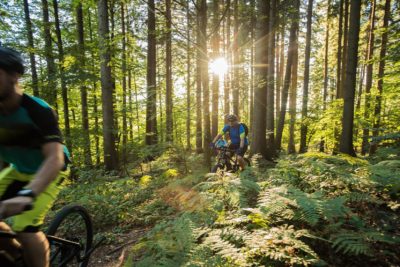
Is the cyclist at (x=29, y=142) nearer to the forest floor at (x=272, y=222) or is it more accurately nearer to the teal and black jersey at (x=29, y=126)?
the teal and black jersey at (x=29, y=126)

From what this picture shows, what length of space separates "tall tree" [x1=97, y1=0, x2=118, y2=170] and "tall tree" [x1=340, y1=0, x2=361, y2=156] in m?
8.76

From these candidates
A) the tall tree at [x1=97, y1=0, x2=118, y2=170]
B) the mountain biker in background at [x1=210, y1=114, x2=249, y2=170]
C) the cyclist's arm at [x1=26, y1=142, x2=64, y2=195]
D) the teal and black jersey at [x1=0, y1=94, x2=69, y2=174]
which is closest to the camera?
the cyclist's arm at [x1=26, y1=142, x2=64, y2=195]

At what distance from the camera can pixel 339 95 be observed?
18.2 meters

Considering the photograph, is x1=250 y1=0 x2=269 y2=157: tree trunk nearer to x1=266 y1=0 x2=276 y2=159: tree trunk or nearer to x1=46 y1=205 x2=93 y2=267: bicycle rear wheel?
x1=266 y1=0 x2=276 y2=159: tree trunk

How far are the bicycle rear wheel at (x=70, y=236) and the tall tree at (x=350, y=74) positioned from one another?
8909mm

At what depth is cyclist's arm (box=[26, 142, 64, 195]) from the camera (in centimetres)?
221

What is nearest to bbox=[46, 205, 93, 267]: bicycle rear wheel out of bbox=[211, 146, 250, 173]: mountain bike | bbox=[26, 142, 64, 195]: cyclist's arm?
bbox=[26, 142, 64, 195]: cyclist's arm

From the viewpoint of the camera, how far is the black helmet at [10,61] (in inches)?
88.1

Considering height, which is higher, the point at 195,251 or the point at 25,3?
the point at 25,3

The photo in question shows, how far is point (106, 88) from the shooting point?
36.2 feet

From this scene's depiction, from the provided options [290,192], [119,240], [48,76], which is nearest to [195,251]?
[290,192]

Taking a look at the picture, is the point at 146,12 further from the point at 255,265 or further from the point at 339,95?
the point at 255,265

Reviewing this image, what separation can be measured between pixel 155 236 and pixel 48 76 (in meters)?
10.2

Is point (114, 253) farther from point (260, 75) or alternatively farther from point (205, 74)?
point (260, 75)
